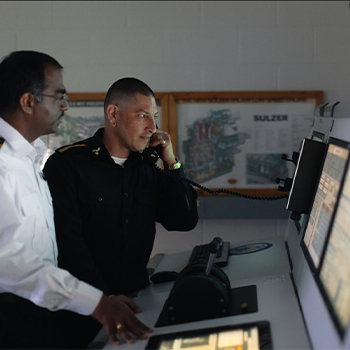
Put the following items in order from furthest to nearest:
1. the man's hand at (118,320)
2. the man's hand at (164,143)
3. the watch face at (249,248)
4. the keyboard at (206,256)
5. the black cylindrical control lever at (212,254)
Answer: the man's hand at (164,143) → the watch face at (249,248) → the keyboard at (206,256) → the black cylindrical control lever at (212,254) → the man's hand at (118,320)

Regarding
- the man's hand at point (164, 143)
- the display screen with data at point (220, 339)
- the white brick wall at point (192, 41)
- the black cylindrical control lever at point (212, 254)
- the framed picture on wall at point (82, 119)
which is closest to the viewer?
the display screen with data at point (220, 339)

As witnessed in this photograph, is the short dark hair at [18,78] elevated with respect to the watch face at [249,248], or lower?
elevated

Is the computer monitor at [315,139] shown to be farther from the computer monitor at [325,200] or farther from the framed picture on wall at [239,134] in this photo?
the framed picture on wall at [239,134]

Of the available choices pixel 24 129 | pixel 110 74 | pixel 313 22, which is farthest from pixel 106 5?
pixel 24 129

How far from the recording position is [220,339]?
3.34 ft

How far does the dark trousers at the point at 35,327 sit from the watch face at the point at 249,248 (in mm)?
726

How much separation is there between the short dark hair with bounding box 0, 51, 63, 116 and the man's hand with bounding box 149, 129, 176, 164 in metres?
0.71

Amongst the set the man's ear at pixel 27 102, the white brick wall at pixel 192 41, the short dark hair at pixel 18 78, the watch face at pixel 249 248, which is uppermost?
the white brick wall at pixel 192 41

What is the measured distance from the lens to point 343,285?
867mm

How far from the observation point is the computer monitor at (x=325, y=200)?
1071mm

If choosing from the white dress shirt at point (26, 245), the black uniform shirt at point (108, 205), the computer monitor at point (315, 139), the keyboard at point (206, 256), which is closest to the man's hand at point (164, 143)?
the black uniform shirt at point (108, 205)

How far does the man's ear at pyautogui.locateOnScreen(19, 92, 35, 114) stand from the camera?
4.63 feet

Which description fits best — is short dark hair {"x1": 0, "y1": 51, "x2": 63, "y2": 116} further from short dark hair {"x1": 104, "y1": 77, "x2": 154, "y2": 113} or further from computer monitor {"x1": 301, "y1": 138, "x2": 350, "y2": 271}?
computer monitor {"x1": 301, "y1": 138, "x2": 350, "y2": 271}

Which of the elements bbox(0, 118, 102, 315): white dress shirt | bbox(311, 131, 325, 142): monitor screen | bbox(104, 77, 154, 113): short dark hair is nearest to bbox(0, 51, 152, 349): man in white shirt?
bbox(0, 118, 102, 315): white dress shirt
